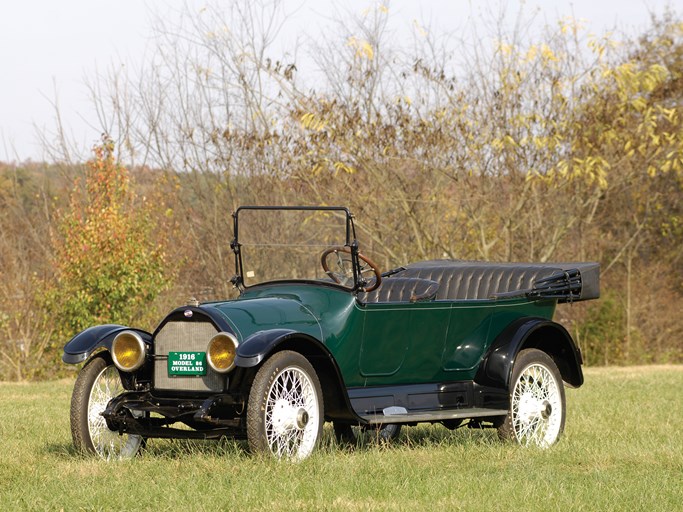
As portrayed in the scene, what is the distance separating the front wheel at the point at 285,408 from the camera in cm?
662

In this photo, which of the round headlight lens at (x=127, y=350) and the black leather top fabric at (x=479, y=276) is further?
the black leather top fabric at (x=479, y=276)

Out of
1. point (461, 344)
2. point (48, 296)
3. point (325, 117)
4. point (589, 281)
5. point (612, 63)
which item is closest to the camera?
point (461, 344)

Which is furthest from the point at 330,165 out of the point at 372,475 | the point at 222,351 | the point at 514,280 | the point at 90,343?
the point at 372,475

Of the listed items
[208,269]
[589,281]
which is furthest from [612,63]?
[589,281]

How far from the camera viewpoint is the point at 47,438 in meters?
8.46

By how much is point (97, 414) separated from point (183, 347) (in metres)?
0.77

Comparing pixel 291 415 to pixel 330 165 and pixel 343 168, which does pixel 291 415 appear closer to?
pixel 343 168

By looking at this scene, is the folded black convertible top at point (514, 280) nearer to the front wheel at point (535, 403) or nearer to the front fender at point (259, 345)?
the front wheel at point (535, 403)

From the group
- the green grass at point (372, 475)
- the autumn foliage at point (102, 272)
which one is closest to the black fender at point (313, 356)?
the green grass at point (372, 475)

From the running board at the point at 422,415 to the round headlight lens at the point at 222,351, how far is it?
0.99 meters

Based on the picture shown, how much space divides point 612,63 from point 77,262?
29.9 feet

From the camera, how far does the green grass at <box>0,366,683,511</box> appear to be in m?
5.54

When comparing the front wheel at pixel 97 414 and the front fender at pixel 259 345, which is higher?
the front fender at pixel 259 345

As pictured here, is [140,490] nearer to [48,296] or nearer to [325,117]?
[48,296]
